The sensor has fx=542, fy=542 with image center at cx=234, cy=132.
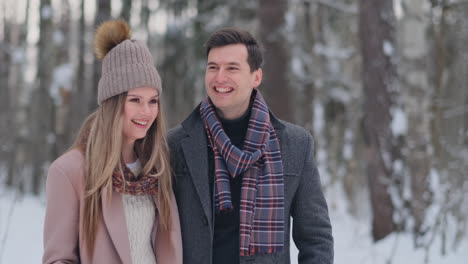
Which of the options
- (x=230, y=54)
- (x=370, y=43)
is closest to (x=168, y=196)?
(x=230, y=54)

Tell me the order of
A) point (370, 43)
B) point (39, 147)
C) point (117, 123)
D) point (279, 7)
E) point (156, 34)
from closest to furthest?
point (117, 123), point (370, 43), point (279, 7), point (39, 147), point (156, 34)

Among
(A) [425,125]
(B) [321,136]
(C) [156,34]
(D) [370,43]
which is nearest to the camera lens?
(D) [370,43]

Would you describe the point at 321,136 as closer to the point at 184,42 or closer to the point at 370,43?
the point at 184,42

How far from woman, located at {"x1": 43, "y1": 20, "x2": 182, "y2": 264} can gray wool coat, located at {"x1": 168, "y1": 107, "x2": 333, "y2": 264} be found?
9 centimetres

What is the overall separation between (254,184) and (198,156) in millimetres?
315

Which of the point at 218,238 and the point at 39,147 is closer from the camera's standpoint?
the point at 218,238

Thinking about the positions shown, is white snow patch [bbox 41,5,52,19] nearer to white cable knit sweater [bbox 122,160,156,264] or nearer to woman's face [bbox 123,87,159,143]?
woman's face [bbox 123,87,159,143]

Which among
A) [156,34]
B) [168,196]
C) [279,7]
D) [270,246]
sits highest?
[156,34]

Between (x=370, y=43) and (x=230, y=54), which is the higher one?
(x=370, y=43)

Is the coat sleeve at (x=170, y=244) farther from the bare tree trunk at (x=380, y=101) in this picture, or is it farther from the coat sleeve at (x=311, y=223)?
the bare tree trunk at (x=380, y=101)

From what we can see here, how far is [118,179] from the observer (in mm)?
2438

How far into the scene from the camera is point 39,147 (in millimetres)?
15555

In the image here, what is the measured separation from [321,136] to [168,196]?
32.4 feet

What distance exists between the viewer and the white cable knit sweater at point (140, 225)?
2.47 m
